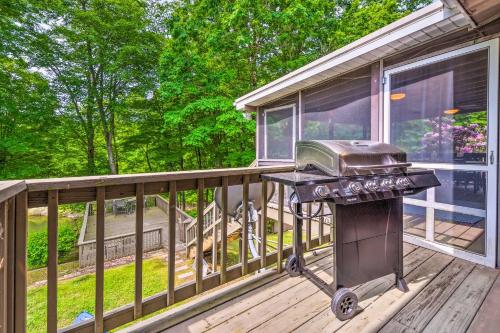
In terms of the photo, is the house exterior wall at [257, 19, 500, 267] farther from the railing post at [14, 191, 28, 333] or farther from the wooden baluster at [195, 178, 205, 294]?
the railing post at [14, 191, 28, 333]

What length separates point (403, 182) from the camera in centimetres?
179

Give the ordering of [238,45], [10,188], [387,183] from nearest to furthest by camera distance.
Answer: [10,188], [387,183], [238,45]

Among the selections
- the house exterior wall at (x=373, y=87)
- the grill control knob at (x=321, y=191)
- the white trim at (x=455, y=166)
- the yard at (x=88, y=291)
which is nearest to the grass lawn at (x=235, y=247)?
the yard at (x=88, y=291)

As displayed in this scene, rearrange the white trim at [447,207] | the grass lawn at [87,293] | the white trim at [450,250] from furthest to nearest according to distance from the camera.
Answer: the grass lawn at [87,293], the white trim at [447,207], the white trim at [450,250]

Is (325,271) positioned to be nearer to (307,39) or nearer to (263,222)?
(263,222)

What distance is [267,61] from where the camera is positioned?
1007 centimetres

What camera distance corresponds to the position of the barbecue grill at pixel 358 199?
1.63 metres

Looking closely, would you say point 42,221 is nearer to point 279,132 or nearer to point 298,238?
point 279,132

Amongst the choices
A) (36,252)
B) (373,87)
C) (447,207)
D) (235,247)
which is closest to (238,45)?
(373,87)

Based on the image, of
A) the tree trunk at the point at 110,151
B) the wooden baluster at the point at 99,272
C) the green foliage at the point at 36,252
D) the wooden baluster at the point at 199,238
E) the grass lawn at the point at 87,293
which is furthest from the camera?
the tree trunk at the point at 110,151

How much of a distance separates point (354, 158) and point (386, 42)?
2.25 metres

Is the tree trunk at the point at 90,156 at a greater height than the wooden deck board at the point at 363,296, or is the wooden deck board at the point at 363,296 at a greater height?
the tree trunk at the point at 90,156

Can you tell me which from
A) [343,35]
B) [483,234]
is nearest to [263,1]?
[343,35]

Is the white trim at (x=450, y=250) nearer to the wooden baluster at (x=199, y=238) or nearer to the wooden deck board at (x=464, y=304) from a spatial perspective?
the wooden deck board at (x=464, y=304)
